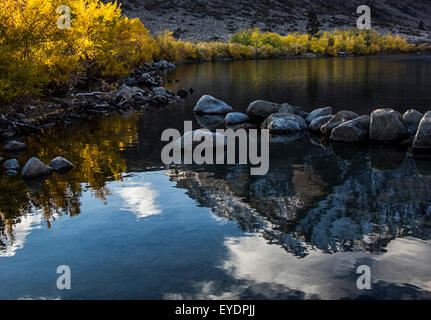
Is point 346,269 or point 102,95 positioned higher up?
point 102,95

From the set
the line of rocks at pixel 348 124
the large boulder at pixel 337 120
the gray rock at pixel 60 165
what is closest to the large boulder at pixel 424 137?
the line of rocks at pixel 348 124

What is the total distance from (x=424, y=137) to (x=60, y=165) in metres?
15.4

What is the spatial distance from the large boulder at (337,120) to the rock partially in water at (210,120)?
6.54 m

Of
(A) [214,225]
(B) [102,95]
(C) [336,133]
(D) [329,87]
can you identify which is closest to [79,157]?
(A) [214,225]

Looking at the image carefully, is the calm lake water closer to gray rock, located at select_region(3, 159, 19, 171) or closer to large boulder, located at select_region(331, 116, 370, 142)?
large boulder, located at select_region(331, 116, 370, 142)

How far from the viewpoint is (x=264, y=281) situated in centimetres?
898

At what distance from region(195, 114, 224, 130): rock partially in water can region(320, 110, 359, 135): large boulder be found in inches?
257

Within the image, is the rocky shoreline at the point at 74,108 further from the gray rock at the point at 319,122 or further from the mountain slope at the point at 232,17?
the mountain slope at the point at 232,17

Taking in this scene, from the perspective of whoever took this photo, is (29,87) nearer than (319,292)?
No

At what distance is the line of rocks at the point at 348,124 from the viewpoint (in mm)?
19906

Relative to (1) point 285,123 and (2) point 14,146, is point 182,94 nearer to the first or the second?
(1) point 285,123

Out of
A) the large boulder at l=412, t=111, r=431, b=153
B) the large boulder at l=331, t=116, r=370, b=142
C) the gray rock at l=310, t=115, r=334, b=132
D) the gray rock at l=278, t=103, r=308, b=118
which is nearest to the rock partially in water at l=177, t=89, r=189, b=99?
the gray rock at l=278, t=103, r=308, b=118
